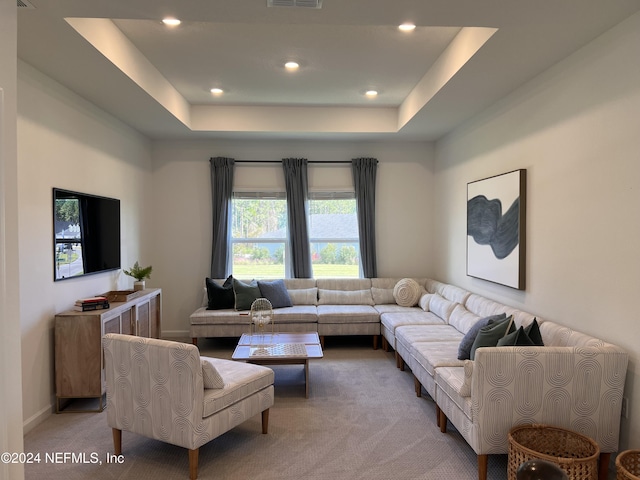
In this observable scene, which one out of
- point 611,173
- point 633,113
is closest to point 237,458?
point 611,173

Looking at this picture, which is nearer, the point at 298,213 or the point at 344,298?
the point at 344,298

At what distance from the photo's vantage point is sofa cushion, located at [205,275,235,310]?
18.1 feet

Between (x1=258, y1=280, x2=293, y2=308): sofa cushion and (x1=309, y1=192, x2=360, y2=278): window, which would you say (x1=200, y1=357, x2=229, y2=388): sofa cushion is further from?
(x1=309, y1=192, x2=360, y2=278): window

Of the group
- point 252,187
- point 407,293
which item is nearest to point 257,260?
point 252,187

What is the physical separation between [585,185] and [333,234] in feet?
12.0

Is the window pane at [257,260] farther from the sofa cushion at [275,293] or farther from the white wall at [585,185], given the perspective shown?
the white wall at [585,185]

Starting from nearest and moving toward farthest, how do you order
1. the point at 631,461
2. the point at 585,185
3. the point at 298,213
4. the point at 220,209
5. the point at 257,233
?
the point at 631,461
the point at 585,185
the point at 220,209
the point at 298,213
the point at 257,233

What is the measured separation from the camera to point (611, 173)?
2.70m

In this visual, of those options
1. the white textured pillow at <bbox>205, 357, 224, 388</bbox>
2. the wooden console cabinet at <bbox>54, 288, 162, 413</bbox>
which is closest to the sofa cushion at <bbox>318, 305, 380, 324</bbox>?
the wooden console cabinet at <bbox>54, 288, 162, 413</bbox>

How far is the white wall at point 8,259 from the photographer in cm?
191

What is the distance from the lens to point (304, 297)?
19.1 ft

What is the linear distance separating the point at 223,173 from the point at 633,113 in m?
4.65

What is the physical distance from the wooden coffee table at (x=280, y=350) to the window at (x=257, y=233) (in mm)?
1784

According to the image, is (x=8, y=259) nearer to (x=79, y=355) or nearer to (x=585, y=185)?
(x=79, y=355)
